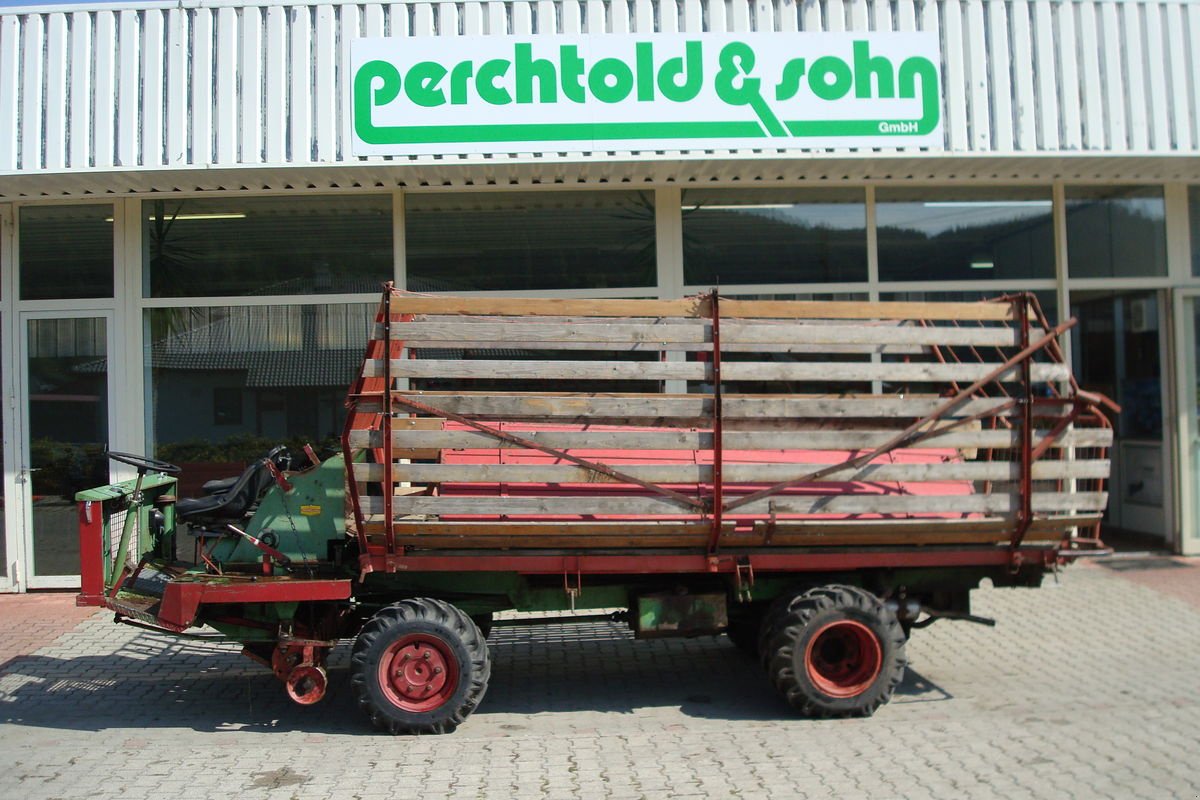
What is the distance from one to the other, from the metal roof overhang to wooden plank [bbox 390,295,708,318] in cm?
297

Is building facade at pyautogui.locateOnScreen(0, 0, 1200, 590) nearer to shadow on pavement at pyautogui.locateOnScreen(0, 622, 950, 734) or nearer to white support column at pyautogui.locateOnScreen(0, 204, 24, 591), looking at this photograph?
white support column at pyautogui.locateOnScreen(0, 204, 24, 591)

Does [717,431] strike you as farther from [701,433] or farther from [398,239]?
[398,239]

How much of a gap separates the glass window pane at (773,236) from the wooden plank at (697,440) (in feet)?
12.7

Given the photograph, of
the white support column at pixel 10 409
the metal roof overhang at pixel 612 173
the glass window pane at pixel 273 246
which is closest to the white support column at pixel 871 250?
the metal roof overhang at pixel 612 173

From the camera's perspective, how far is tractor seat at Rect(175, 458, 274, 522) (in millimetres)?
5586

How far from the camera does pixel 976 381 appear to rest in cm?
531

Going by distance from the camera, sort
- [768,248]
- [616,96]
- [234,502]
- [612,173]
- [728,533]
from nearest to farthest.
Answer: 1. [728,533]
2. [234,502]
3. [616,96]
4. [612,173]
5. [768,248]

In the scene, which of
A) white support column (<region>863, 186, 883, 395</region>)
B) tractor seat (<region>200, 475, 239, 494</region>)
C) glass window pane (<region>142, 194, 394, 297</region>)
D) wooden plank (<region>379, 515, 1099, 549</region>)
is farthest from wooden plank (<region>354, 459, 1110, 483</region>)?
glass window pane (<region>142, 194, 394, 297</region>)

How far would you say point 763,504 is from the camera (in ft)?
17.5

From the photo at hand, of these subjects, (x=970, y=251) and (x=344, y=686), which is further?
(x=970, y=251)

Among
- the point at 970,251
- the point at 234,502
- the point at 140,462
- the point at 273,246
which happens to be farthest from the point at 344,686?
the point at 970,251

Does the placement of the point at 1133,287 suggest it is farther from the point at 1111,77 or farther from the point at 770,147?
the point at 770,147

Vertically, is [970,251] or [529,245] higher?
[529,245]

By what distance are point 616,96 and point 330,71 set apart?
2425 millimetres
